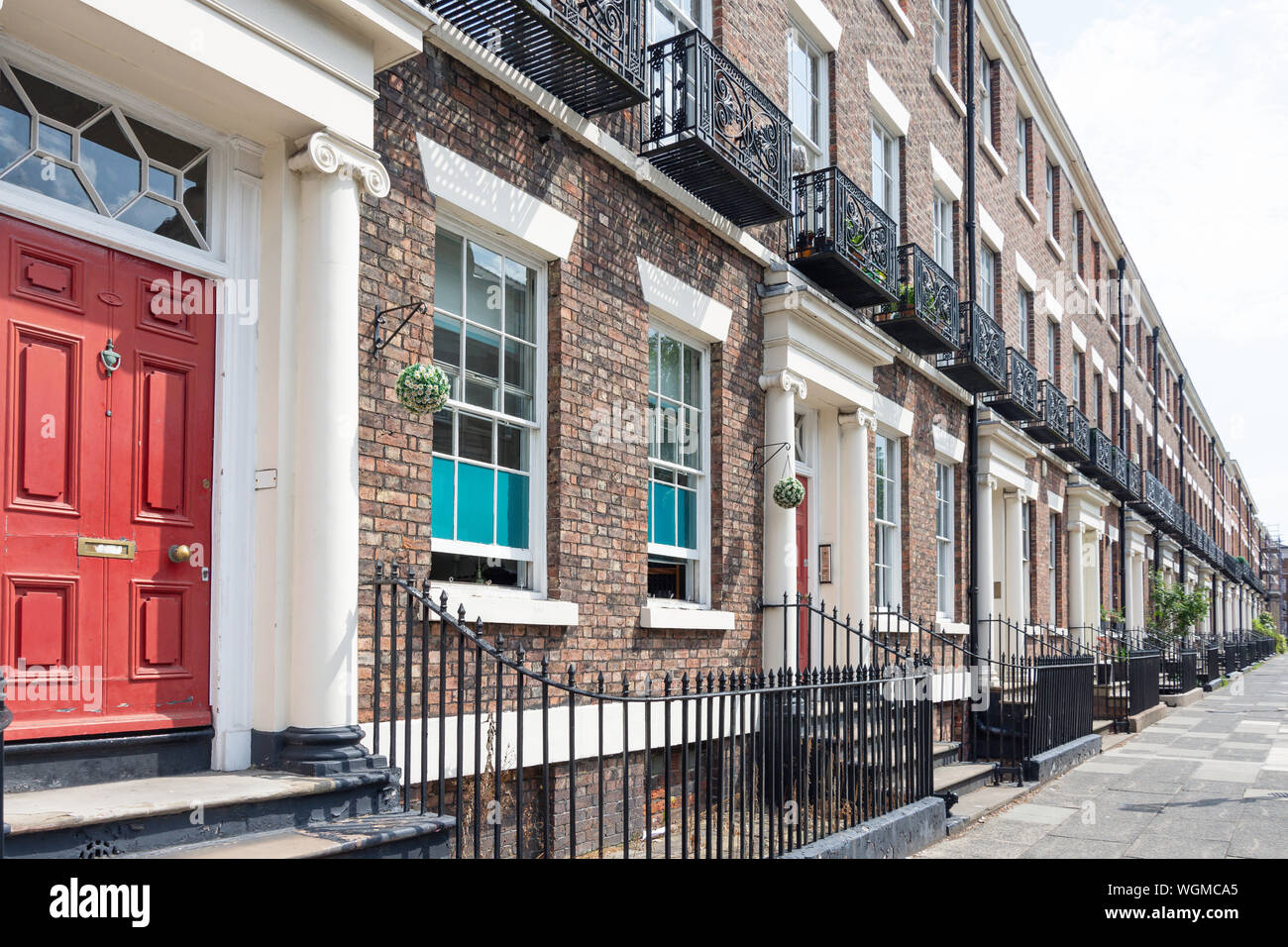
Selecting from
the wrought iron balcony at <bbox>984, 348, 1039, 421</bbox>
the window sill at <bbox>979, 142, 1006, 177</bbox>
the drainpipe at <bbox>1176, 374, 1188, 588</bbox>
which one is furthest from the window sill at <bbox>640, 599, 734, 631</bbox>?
the drainpipe at <bbox>1176, 374, 1188, 588</bbox>

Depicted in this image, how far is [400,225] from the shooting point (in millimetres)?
5973

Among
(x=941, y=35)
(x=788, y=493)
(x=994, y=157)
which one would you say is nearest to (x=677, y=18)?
(x=788, y=493)

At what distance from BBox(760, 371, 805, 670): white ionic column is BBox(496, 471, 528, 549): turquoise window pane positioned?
2984 millimetres

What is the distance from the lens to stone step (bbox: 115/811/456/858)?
404cm

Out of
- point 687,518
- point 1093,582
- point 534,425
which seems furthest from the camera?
point 1093,582

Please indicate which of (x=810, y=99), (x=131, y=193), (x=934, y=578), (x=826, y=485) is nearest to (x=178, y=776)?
(x=131, y=193)

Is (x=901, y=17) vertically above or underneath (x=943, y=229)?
above

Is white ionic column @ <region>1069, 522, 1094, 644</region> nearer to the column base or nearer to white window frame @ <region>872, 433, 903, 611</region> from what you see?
white window frame @ <region>872, 433, 903, 611</region>

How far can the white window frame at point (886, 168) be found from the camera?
12695mm


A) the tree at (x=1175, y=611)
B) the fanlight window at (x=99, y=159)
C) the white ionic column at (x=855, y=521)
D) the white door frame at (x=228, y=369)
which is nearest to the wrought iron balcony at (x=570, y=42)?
the white door frame at (x=228, y=369)

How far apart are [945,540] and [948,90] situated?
593 centimetres

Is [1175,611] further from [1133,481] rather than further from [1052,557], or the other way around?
[1052,557]

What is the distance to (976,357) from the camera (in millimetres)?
14359
